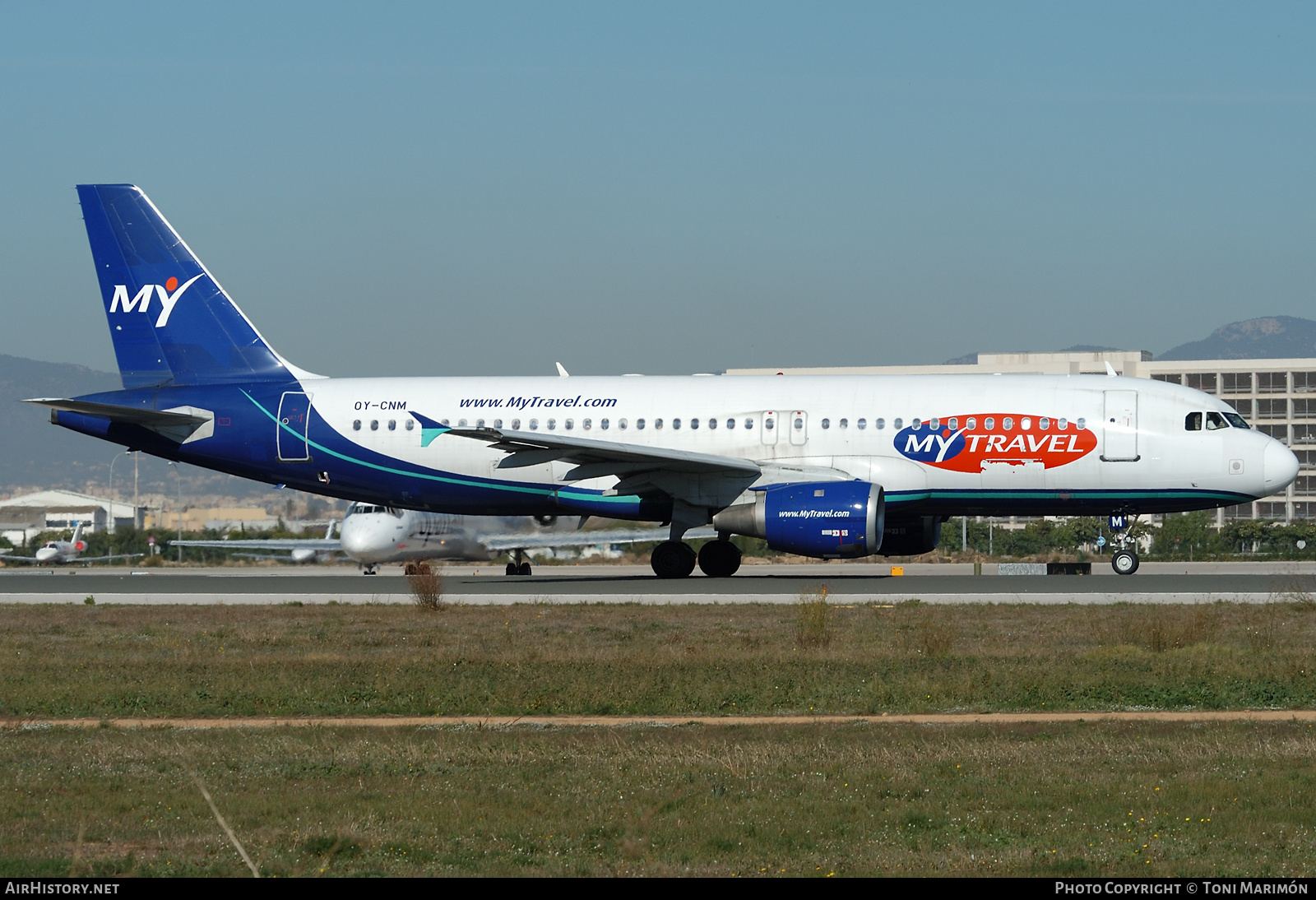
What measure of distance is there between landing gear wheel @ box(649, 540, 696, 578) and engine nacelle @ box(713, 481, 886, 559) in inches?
123

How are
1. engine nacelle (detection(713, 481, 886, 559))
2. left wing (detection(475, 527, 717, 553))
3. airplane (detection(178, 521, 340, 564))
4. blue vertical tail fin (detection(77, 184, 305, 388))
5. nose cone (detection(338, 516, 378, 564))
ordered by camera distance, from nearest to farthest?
engine nacelle (detection(713, 481, 886, 559)), blue vertical tail fin (detection(77, 184, 305, 388)), nose cone (detection(338, 516, 378, 564)), left wing (detection(475, 527, 717, 553)), airplane (detection(178, 521, 340, 564))

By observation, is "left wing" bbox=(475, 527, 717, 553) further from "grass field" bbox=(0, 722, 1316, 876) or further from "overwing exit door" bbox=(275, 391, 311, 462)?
"grass field" bbox=(0, 722, 1316, 876)

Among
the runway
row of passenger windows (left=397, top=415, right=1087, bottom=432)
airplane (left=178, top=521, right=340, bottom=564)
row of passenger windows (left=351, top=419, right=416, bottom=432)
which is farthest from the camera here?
airplane (left=178, top=521, right=340, bottom=564)

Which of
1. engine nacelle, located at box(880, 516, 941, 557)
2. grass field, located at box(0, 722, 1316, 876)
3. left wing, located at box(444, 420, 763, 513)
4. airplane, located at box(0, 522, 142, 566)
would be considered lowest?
airplane, located at box(0, 522, 142, 566)

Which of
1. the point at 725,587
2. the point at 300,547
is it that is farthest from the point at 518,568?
the point at 300,547

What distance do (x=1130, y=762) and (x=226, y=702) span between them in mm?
8385

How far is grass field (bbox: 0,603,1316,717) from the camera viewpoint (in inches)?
539

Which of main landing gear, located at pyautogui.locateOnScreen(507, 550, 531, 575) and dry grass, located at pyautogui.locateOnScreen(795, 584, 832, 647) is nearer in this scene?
dry grass, located at pyautogui.locateOnScreen(795, 584, 832, 647)

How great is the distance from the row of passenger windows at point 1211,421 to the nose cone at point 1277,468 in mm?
859

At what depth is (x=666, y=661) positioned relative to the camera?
16.3 metres

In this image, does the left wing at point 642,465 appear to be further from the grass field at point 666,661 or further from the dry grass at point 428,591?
the grass field at point 666,661

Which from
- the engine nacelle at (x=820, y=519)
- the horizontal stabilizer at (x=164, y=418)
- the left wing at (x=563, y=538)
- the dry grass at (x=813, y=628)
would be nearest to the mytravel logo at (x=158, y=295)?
the horizontal stabilizer at (x=164, y=418)

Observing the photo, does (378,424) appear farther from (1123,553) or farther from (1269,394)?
(1269,394)

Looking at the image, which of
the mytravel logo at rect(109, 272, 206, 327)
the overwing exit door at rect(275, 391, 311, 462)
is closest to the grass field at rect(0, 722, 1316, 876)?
the overwing exit door at rect(275, 391, 311, 462)
